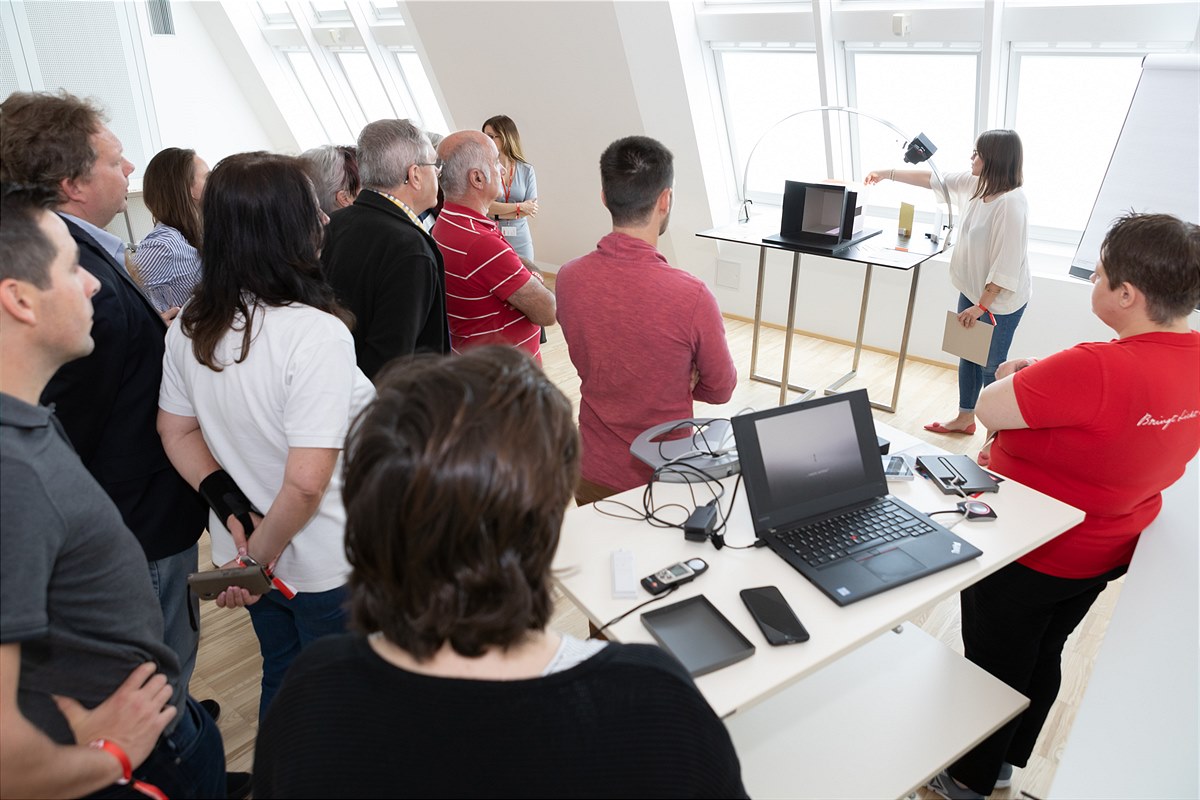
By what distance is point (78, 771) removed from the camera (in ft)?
3.37

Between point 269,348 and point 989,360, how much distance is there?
3393 millimetres

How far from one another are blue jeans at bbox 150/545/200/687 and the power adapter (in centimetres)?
111

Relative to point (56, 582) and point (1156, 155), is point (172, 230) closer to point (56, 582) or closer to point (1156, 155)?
point (56, 582)

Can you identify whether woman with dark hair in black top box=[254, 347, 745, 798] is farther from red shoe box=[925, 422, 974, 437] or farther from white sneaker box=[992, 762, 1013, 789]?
red shoe box=[925, 422, 974, 437]

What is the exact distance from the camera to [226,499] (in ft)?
5.29

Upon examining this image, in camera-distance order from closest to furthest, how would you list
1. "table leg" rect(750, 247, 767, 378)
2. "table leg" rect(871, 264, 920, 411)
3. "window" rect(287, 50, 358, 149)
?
1. "table leg" rect(871, 264, 920, 411)
2. "table leg" rect(750, 247, 767, 378)
3. "window" rect(287, 50, 358, 149)

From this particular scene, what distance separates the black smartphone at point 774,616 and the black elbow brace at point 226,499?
1.04m

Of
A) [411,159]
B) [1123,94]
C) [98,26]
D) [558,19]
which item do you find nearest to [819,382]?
[1123,94]

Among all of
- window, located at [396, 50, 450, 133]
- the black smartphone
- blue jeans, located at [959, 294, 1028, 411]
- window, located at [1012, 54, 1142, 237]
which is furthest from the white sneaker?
window, located at [396, 50, 450, 133]

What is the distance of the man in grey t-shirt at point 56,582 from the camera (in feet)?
2.90

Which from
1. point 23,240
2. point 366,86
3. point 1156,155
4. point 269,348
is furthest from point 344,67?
point 23,240

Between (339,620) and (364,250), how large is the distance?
3.14 feet

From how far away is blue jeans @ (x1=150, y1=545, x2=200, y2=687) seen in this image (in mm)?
1753

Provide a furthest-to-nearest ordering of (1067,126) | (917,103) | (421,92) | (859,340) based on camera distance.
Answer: (421,92), (917,103), (859,340), (1067,126)
